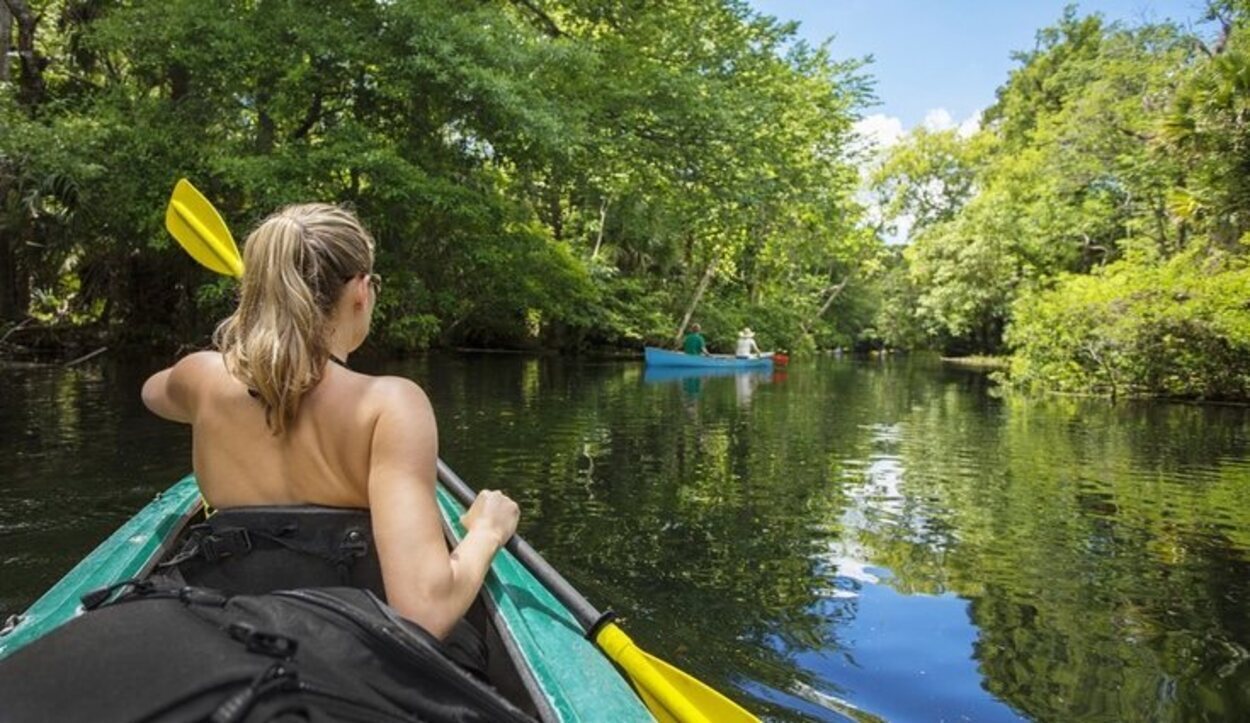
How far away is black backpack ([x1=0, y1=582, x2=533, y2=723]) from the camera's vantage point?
43.1 inches

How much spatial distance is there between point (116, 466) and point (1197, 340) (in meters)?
16.9

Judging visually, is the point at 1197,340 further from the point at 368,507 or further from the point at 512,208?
the point at 368,507

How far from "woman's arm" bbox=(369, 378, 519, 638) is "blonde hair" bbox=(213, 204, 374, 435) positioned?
167 millimetres

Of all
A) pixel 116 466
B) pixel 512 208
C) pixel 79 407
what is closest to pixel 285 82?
pixel 512 208

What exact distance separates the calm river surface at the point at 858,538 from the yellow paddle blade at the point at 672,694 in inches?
41.0

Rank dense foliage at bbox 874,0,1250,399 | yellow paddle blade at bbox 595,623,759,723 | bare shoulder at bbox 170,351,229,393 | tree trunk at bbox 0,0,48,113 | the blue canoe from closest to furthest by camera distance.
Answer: bare shoulder at bbox 170,351,229,393 → yellow paddle blade at bbox 595,623,759,723 → dense foliage at bbox 874,0,1250,399 → tree trunk at bbox 0,0,48,113 → the blue canoe

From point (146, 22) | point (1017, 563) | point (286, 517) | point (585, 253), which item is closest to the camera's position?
point (286, 517)

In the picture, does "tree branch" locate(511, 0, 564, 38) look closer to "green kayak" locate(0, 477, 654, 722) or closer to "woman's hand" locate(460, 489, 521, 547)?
"green kayak" locate(0, 477, 654, 722)

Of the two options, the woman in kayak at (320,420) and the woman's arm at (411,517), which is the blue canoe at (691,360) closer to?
the woman in kayak at (320,420)

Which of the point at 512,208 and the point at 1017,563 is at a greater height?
the point at 512,208

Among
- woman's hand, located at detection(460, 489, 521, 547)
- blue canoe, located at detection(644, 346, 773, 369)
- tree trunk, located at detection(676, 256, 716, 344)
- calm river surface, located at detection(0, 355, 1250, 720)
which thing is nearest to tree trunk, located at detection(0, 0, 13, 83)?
calm river surface, located at detection(0, 355, 1250, 720)

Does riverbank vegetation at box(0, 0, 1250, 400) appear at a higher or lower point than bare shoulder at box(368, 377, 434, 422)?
higher

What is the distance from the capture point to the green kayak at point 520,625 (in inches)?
73.5

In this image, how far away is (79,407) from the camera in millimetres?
10031
